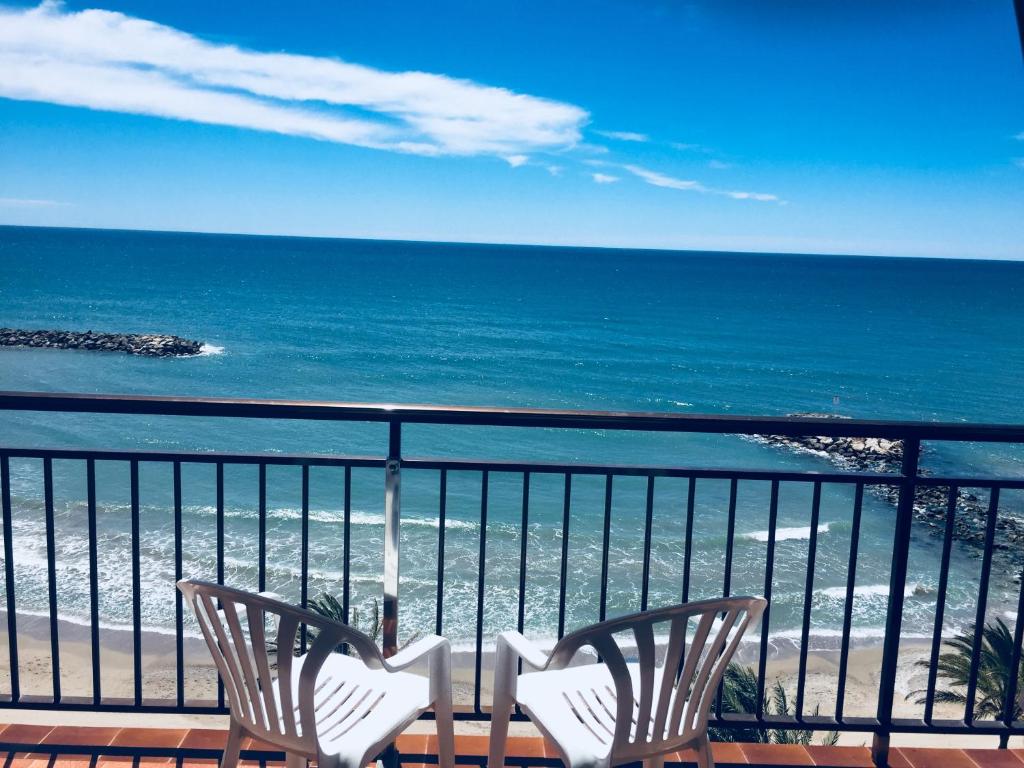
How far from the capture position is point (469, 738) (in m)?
2.71

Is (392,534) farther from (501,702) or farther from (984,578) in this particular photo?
(984,578)

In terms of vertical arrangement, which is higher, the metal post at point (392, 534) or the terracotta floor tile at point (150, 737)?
the metal post at point (392, 534)

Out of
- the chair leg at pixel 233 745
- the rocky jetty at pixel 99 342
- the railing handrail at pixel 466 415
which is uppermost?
the railing handrail at pixel 466 415

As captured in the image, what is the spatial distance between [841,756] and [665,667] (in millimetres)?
1319

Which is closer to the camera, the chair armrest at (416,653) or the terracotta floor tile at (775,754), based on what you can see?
the chair armrest at (416,653)

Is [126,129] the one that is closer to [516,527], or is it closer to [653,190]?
[653,190]

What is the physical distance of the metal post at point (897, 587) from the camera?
2.46 meters

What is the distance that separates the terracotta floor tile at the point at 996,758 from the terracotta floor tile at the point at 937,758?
3 cm

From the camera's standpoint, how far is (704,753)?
1968 millimetres

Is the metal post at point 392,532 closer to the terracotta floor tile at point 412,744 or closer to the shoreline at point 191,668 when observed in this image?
the terracotta floor tile at point 412,744

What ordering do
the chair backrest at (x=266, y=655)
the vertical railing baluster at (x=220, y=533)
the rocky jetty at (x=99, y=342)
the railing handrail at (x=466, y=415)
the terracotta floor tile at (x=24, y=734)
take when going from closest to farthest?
the chair backrest at (x=266, y=655) → the railing handrail at (x=466, y=415) → the vertical railing baluster at (x=220, y=533) → the terracotta floor tile at (x=24, y=734) → the rocky jetty at (x=99, y=342)

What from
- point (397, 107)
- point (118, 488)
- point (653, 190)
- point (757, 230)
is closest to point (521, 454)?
point (118, 488)

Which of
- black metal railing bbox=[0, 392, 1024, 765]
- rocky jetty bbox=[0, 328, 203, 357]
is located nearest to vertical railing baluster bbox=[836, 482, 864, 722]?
black metal railing bbox=[0, 392, 1024, 765]

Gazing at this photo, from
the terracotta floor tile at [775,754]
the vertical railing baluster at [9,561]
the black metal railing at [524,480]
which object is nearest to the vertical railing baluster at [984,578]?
the black metal railing at [524,480]
